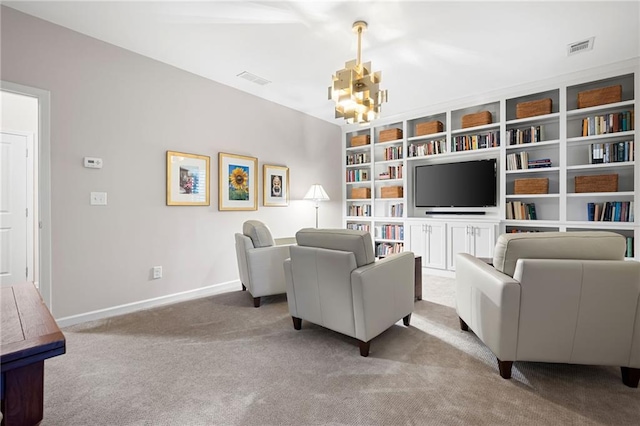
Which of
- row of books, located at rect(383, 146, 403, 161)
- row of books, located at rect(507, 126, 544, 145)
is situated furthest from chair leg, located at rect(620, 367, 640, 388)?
row of books, located at rect(383, 146, 403, 161)

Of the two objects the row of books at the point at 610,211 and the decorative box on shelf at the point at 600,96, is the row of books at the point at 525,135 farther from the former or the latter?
the row of books at the point at 610,211

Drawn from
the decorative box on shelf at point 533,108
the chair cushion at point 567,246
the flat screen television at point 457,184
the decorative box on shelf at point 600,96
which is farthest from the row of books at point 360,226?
the chair cushion at point 567,246

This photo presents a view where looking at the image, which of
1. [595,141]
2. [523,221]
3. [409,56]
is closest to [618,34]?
[595,141]

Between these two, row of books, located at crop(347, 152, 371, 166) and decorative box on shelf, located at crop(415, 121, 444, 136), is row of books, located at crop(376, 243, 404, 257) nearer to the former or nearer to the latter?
row of books, located at crop(347, 152, 371, 166)

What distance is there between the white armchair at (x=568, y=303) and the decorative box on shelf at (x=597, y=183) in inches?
91.9

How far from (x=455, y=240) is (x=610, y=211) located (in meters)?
1.67

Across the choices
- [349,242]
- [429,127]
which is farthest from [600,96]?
Result: [349,242]

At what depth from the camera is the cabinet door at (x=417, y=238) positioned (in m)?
4.71

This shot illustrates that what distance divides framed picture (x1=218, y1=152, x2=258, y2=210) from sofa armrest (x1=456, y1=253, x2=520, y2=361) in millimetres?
2874

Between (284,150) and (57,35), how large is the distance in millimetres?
2737

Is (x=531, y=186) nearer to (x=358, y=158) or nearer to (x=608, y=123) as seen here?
(x=608, y=123)

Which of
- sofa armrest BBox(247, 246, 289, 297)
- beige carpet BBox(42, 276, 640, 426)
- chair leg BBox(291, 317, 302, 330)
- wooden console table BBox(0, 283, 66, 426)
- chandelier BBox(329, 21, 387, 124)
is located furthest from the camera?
sofa armrest BBox(247, 246, 289, 297)

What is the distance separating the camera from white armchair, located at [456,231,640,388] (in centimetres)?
163

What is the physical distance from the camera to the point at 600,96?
138 inches
